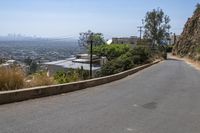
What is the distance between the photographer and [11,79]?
1005cm

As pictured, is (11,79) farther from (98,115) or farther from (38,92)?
(98,115)

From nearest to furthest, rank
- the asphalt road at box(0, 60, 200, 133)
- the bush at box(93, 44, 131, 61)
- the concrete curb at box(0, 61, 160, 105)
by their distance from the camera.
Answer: the asphalt road at box(0, 60, 200, 133)
the concrete curb at box(0, 61, 160, 105)
the bush at box(93, 44, 131, 61)

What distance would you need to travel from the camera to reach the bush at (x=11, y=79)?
984cm

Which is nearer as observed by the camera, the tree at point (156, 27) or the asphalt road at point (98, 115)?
the asphalt road at point (98, 115)

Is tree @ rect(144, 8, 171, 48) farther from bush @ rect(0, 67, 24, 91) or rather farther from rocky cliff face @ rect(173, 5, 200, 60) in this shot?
bush @ rect(0, 67, 24, 91)

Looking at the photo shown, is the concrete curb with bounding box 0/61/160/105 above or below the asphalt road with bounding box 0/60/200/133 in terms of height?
above

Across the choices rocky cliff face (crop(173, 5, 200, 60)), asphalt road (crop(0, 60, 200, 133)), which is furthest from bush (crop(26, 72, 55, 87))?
rocky cliff face (crop(173, 5, 200, 60))

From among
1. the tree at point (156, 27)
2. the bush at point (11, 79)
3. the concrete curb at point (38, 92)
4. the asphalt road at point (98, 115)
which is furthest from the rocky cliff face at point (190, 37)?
the bush at point (11, 79)

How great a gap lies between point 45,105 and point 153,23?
74.2 meters

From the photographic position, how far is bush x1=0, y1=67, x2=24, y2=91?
32.3 ft

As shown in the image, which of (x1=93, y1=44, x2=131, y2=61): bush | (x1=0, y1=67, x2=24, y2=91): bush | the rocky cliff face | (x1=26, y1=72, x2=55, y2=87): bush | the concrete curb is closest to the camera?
the concrete curb

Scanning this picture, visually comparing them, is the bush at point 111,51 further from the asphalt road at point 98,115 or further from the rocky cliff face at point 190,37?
the asphalt road at point 98,115

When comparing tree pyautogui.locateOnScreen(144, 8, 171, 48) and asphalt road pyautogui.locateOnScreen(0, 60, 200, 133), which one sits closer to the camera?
asphalt road pyautogui.locateOnScreen(0, 60, 200, 133)

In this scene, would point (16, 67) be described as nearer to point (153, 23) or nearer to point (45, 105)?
→ point (45, 105)
